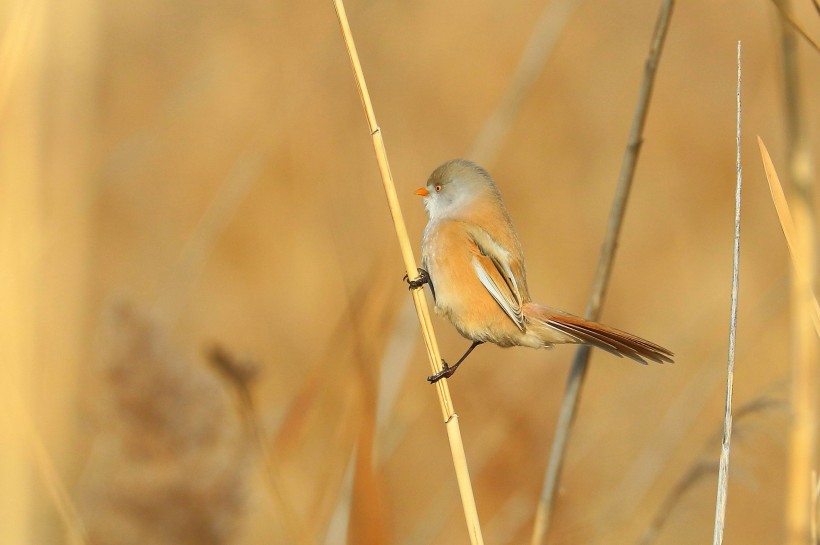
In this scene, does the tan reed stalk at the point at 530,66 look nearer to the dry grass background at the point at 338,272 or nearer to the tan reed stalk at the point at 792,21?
the dry grass background at the point at 338,272

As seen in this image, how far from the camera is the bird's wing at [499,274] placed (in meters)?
2.38

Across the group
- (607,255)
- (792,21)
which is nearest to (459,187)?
(607,255)

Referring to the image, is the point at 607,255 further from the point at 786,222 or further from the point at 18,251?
the point at 18,251

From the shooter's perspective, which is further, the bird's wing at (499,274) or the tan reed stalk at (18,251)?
the bird's wing at (499,274)

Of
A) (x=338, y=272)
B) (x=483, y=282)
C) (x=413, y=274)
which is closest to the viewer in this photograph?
(x=413, y=274)

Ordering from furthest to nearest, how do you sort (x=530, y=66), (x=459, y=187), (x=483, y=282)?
Result: (x=459, y=187) < (x=483, y=282) < (x=530, y=66)

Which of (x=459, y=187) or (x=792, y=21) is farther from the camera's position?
(x=459, y=187)

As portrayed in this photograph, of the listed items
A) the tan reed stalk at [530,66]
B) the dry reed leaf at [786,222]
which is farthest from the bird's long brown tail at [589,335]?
the tan reed stalk at [530,66]

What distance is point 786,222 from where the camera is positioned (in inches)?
58.8

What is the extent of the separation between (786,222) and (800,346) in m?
0.25

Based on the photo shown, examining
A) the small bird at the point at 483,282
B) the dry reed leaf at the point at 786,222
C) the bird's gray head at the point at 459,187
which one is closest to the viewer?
the dry reed leaf at the point at 786,222

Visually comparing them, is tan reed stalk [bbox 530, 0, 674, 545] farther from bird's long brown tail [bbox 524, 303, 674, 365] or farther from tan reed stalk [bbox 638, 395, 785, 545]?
tan reed stalk [bbox 638, 395, 785, 545]

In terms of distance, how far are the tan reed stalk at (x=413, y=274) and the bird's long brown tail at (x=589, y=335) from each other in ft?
1.41

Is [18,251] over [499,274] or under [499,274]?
under
